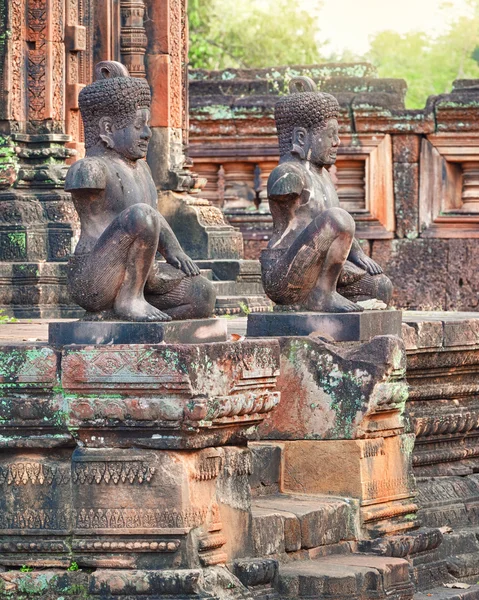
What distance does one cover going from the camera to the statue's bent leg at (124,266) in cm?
735

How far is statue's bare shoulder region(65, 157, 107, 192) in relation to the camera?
756cm

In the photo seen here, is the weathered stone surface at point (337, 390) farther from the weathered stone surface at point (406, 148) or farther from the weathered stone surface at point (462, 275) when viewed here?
the weathered stone surface at point (406, 148)

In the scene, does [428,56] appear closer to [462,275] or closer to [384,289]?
[462,275]

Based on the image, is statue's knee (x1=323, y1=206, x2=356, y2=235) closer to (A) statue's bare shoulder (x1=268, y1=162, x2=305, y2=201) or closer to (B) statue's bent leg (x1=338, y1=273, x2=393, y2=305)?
(A) statue's bare shoulder (x1=268, y1=162, x2=305, y2=201)

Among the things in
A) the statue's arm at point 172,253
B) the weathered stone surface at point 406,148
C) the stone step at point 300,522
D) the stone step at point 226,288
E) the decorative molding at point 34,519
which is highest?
the weathered stone surface at point 406,148

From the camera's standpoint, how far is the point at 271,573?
7539 mm

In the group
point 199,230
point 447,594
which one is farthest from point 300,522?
point 199,230

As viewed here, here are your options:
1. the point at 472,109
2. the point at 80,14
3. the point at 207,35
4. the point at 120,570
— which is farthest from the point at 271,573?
the point at 207,35

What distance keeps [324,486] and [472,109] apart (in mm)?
6203

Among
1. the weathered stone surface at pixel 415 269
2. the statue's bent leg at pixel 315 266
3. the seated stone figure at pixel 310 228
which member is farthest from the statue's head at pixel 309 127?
the weathered stone surface at pixel 415 269

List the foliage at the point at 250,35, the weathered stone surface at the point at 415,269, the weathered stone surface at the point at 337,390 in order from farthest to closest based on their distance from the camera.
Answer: the foliage at the point at 250,35 → the weathered stone surface at the point at 415,269 → the weathered stone surface at the point at 337,390

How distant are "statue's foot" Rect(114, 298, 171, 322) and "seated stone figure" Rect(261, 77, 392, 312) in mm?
1246

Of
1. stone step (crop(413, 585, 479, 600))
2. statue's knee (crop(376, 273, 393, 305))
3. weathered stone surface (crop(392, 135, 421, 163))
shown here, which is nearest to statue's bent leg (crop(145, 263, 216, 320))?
statue's knee (crop(376, 273, 393, 305))

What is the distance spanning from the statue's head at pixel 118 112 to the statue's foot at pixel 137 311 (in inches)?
27.8
